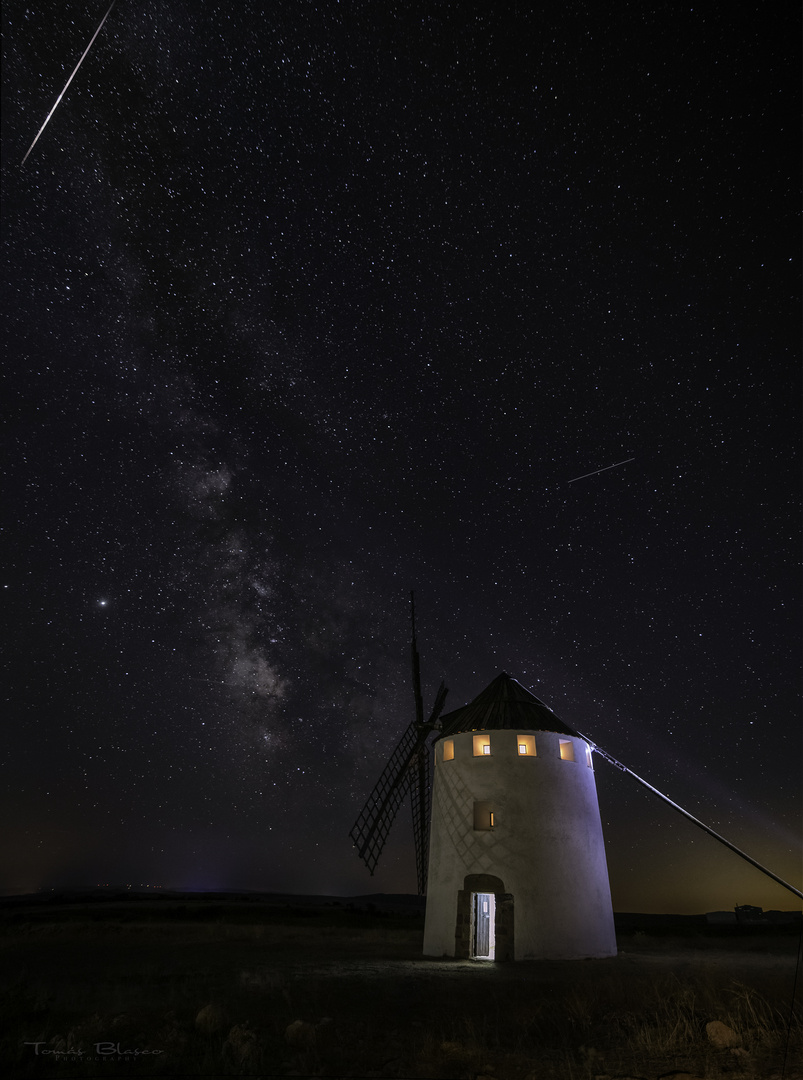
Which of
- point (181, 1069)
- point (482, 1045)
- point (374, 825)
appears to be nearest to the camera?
point (181, 1069)

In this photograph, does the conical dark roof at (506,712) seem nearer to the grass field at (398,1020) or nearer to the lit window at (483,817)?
the lit window at (483,817)

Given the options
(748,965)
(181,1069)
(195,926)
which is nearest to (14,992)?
(181,1069)

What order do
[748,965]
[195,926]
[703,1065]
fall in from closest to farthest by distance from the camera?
[703,1065] < [748,965] < [195,926]

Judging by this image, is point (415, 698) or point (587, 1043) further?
point (415, 698)

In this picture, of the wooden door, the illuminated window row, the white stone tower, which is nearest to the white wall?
the white stone tower

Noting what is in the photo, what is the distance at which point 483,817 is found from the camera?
1994 cm

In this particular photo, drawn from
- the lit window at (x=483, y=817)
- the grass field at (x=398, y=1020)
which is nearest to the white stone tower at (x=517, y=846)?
the lit window at (x=483, y=817)

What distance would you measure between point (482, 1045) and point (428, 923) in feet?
45.4

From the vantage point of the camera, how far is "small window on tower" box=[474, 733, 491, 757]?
21094 mm

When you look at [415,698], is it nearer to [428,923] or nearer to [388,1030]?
[428,923]

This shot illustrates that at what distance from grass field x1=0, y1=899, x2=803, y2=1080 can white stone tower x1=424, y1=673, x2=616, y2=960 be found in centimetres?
122

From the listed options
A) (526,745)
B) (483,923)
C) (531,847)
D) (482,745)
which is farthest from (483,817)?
(483,923)

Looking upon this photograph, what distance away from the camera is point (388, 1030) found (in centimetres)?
935

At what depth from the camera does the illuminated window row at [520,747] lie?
20.7 m
